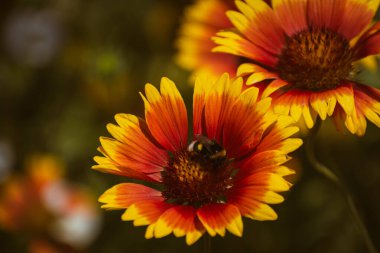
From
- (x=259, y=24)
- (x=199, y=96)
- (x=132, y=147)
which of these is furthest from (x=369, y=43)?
(x=132, y=147)

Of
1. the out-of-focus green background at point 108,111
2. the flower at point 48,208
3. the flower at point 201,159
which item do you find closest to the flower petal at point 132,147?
the flower at point 201,159

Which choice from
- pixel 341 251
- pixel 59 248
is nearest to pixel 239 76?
pixel 341 251

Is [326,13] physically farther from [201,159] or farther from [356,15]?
[201,159]

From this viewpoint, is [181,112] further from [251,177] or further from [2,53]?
[2,53]

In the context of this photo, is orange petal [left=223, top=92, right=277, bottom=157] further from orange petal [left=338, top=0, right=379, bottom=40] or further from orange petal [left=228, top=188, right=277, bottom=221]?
orange petal [left=338, top=0, right=379, bottom=40]

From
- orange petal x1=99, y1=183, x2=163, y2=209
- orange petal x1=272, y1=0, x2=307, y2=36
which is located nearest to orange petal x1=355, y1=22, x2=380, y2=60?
orange petal x1=272, y1=0, x2=307, y2=36

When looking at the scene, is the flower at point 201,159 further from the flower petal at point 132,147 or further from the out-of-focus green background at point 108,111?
the out-of-focus green background at point 108,111
